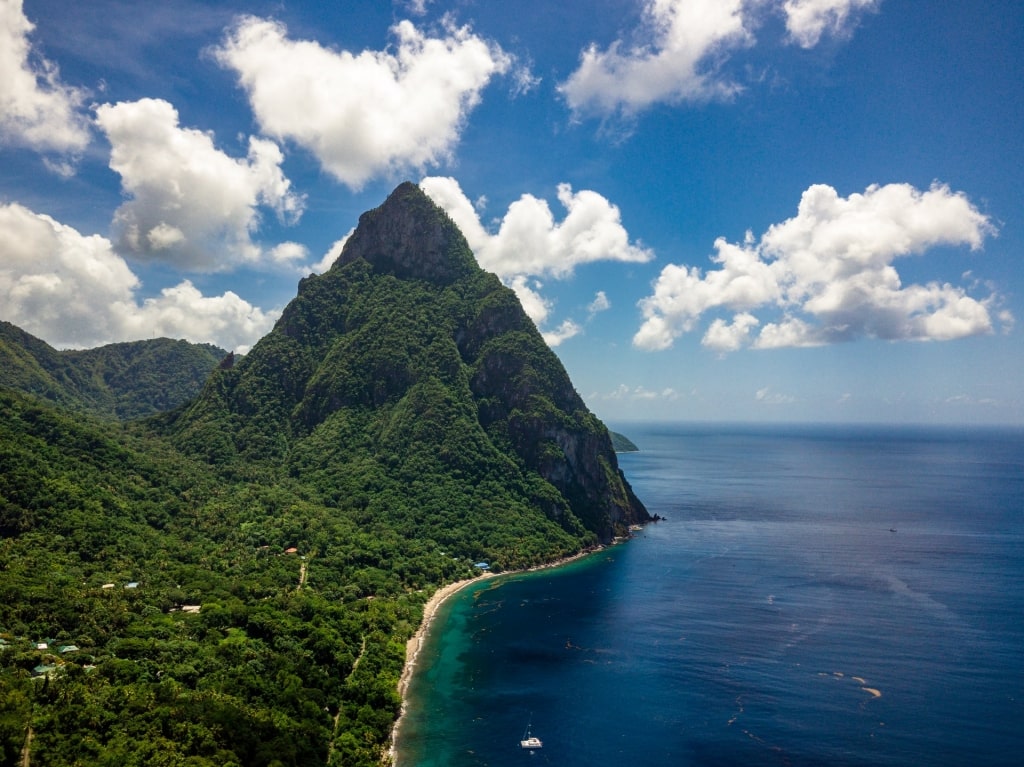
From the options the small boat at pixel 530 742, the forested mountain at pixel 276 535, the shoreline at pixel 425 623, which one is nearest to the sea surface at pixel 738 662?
the small boat at pixel 530 742

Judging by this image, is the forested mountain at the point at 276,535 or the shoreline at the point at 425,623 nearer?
the forested mountain at the point at 276,535

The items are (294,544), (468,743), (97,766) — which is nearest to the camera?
(97,766)

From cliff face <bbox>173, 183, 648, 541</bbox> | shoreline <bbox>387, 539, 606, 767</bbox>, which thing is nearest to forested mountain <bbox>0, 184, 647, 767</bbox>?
cliff face <bbox>173, 183, 648, 541</bbox>

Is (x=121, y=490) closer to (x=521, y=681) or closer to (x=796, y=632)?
(x=521, y=681)

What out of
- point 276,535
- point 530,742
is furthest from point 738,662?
point 276,535

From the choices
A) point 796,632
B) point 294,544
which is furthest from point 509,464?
point 796,632

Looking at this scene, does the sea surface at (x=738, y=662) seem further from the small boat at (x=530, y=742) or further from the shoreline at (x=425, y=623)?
the shoreline at (x=425, y=623)

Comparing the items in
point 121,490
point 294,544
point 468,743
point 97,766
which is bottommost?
point 468,743
